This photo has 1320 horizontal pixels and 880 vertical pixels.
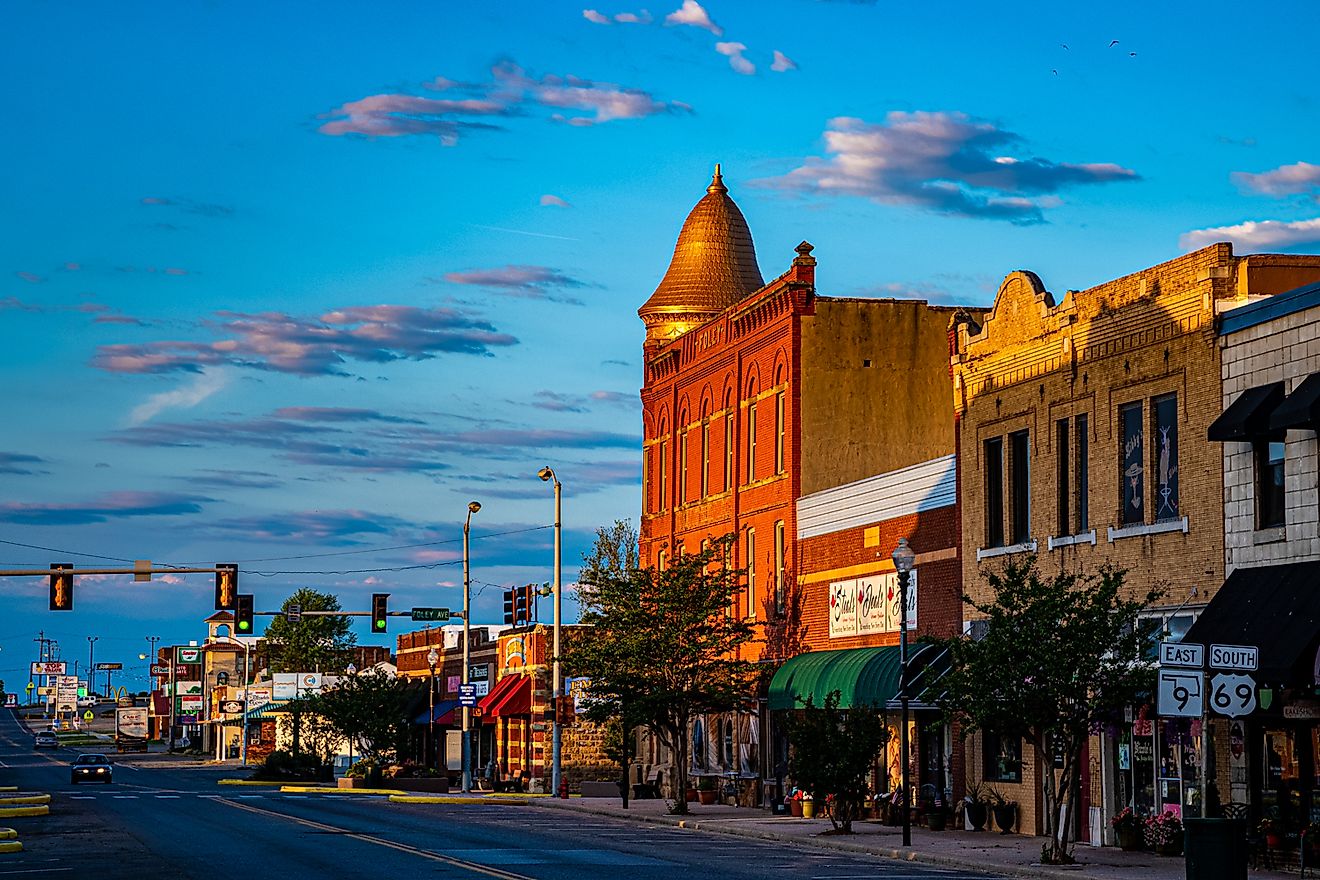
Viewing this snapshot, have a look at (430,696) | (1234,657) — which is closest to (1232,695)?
(1234,657)

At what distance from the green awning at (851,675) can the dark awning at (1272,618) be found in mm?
9382

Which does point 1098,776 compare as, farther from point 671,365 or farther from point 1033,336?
point 671,365

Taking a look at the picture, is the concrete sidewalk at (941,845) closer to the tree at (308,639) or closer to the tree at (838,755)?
the tree at (838,755)

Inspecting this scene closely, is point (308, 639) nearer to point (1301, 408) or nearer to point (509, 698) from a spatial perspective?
point (509, 698)

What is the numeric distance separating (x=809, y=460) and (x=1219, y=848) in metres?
30.6

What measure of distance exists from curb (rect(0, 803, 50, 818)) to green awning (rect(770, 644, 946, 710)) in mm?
19932

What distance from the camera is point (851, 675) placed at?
1757 inches

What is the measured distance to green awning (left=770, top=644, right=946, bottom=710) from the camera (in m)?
42.1

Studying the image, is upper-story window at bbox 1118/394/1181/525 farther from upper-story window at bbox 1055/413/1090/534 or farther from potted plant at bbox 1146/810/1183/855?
potted plant at bbox 1146/810/1183/855

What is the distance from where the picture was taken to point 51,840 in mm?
36594

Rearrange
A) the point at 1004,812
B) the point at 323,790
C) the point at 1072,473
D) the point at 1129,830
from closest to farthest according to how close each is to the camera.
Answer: the point at 1129,830
the point at 1072,473
the point at 1004,812
the point at 323,790

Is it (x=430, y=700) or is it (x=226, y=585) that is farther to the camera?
(x=430, y=700)

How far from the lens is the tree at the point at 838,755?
39.7 metres

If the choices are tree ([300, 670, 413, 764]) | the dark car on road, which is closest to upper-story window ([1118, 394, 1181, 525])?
tree ([300, 670, 413, 764])
